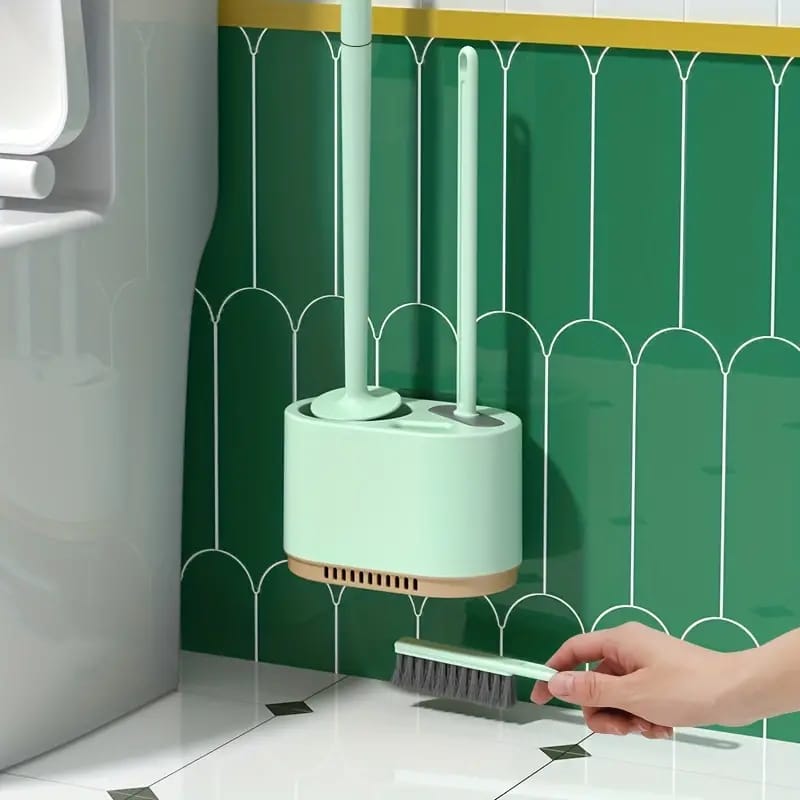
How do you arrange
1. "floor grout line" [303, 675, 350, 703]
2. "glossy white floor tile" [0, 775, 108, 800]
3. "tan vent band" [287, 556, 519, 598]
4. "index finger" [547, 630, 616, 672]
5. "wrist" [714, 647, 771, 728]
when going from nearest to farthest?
1. "wrist" [714, 647, 771, 728]
2. "index finger" [547, 630, 616, 672]
3. "glossy white floor tile" [0, 775, 108, 800]
4. "tan vent band" [287, 556, 519, 598]
5. "floor grout line" [303, 675, 350, 703]

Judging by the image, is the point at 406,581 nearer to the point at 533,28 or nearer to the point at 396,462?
the point at 396,462

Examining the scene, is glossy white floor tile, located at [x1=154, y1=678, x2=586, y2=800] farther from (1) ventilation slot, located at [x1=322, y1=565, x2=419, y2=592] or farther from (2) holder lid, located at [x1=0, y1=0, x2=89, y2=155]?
(2) holder lid, located at [x1=0, y1=0, x2=89, y2=155]

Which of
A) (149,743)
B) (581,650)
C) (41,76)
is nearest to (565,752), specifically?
(149,743)

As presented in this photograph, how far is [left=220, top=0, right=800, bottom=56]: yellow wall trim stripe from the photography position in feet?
5.65

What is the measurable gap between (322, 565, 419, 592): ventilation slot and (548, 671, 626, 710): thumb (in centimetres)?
58

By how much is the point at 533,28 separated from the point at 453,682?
64cm

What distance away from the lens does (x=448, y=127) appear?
185 cm

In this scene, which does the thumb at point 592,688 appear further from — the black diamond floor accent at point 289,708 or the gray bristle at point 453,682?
the black diamond floor accent at point 289,708

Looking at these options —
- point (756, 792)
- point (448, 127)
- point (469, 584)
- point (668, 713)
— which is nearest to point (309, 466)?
point (469, 584)

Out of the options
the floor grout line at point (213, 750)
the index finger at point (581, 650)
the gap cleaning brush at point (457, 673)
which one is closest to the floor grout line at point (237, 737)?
the floor grout line at point (213, 750)

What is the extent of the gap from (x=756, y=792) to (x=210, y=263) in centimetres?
77

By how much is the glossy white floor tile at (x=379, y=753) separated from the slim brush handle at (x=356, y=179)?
1.08 feet

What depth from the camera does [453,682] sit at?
188 centimetres

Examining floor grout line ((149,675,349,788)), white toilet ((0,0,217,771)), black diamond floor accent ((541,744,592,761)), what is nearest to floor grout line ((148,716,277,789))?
floor grout line ((149,675,349,788))
